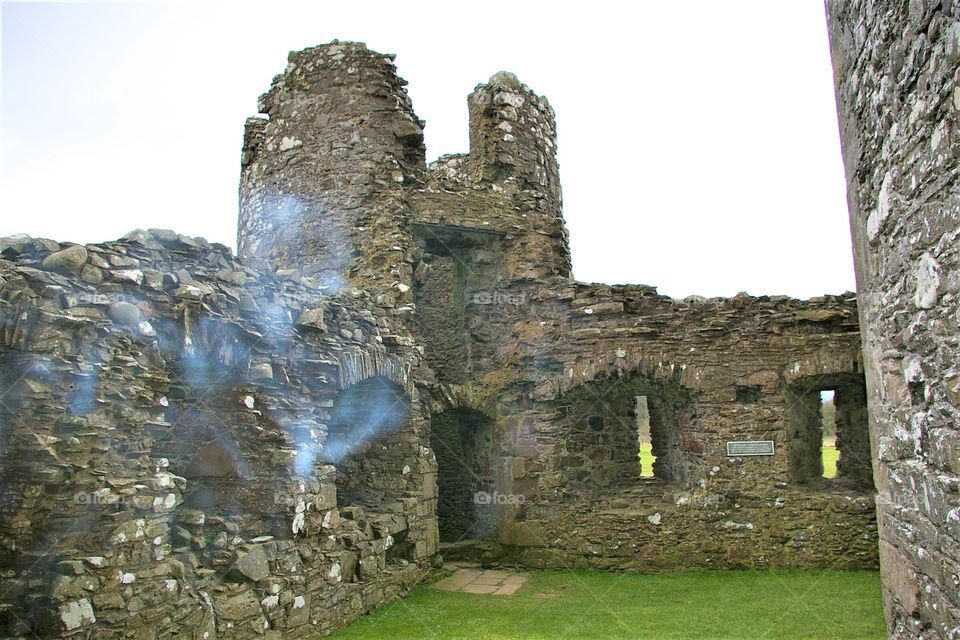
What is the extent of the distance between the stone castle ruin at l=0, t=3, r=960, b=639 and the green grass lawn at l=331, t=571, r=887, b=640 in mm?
453

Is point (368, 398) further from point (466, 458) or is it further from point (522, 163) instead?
point (522, 163)

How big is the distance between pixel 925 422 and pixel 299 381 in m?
5.09

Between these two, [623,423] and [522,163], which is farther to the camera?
[522,163]

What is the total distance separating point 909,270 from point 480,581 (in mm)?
6957

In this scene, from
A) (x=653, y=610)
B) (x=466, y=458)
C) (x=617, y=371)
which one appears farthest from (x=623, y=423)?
(x=653, y=610)

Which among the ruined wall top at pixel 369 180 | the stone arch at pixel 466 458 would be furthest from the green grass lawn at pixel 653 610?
the ruined wall top at pixel 369 180

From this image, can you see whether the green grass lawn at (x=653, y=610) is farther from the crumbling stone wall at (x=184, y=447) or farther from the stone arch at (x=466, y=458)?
the stone arch at (x=466, y=458)

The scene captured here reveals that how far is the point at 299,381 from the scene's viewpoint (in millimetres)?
6902

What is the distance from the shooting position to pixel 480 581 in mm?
9133

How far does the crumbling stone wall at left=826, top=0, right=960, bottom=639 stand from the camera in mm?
2910

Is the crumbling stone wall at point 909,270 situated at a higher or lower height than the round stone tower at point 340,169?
lower

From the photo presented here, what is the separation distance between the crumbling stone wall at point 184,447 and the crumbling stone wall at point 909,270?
4364 millimetres

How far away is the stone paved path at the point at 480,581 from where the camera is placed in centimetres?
868

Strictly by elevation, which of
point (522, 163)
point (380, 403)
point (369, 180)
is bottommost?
point (380, 403)
